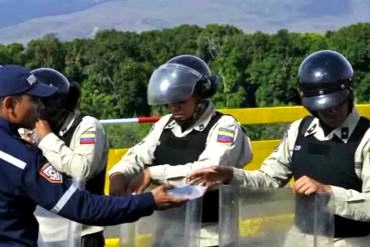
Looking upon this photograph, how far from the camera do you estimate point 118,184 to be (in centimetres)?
493

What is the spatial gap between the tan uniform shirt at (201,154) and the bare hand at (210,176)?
0.34 ft

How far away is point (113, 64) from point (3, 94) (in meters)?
17.2

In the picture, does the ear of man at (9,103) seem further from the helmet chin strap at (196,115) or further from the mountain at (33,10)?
the mountain at (33,10)

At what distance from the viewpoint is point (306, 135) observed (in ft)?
15.4

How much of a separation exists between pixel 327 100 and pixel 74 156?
4.75 feet

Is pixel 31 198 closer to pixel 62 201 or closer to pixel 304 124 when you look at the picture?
pixel 62 201

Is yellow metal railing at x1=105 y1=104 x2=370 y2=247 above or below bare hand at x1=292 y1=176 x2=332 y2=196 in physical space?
below

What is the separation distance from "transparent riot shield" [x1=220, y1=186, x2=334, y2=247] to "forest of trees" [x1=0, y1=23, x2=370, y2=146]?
12.7 meters

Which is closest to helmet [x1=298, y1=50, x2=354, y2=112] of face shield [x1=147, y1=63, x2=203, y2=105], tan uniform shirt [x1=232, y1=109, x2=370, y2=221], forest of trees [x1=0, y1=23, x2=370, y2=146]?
tan uniform shirt [x1=232, y1=109, x2=370, y2=221]

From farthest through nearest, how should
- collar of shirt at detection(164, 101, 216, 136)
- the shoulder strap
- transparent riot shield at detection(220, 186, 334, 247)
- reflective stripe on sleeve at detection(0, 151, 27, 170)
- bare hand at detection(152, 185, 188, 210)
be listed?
collar of shirt at detection(164, 101, 216, 136), the shoulder strap, transparent riot shield at detection(220, 186, 334, 247), bare hand at detection(152, 185, 188, 210), reflective stripe on sleeve at detection(0, 151, 27, 170)

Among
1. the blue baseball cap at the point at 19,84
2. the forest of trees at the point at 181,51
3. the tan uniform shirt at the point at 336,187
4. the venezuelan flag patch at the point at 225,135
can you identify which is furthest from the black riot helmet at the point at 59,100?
the forest of trees at the point at 181,51

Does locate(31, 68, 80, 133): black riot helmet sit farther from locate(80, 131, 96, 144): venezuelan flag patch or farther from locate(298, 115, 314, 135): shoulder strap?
locate(298, 115, 314, 135): shoulder strap

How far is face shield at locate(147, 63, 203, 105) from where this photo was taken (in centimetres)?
493

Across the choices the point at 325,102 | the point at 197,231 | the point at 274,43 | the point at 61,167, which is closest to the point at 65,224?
the point at 61,167
